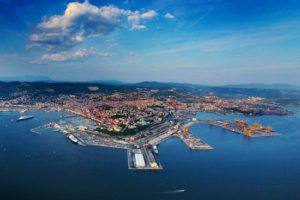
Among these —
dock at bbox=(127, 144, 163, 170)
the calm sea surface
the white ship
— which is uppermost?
the white ship

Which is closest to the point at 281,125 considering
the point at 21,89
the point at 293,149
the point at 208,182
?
the point at 293,149

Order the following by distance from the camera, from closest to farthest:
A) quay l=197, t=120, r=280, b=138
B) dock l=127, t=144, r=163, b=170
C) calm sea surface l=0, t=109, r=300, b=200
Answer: calm sea surface l=0, t=109, r=300, b=200
dock l=127, t=144, r=163, b=170
quay l=197, t=120, r=280, b=138

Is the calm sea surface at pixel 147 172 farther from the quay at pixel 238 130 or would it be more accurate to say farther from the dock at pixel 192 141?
the quay at pixel 238 130

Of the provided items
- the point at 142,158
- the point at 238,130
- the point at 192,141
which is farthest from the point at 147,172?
the point at 238,130

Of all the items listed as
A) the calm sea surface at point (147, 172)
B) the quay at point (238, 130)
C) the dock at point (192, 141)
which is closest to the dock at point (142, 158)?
the calm sea surface at point (147, 172)

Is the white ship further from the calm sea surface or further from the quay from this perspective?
the quay

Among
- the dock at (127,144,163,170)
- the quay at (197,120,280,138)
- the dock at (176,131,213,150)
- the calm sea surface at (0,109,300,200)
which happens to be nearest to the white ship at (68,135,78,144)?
the calm sea surface at (0,109,300,200)

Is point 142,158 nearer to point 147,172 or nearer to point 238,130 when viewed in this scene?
point 147,172
